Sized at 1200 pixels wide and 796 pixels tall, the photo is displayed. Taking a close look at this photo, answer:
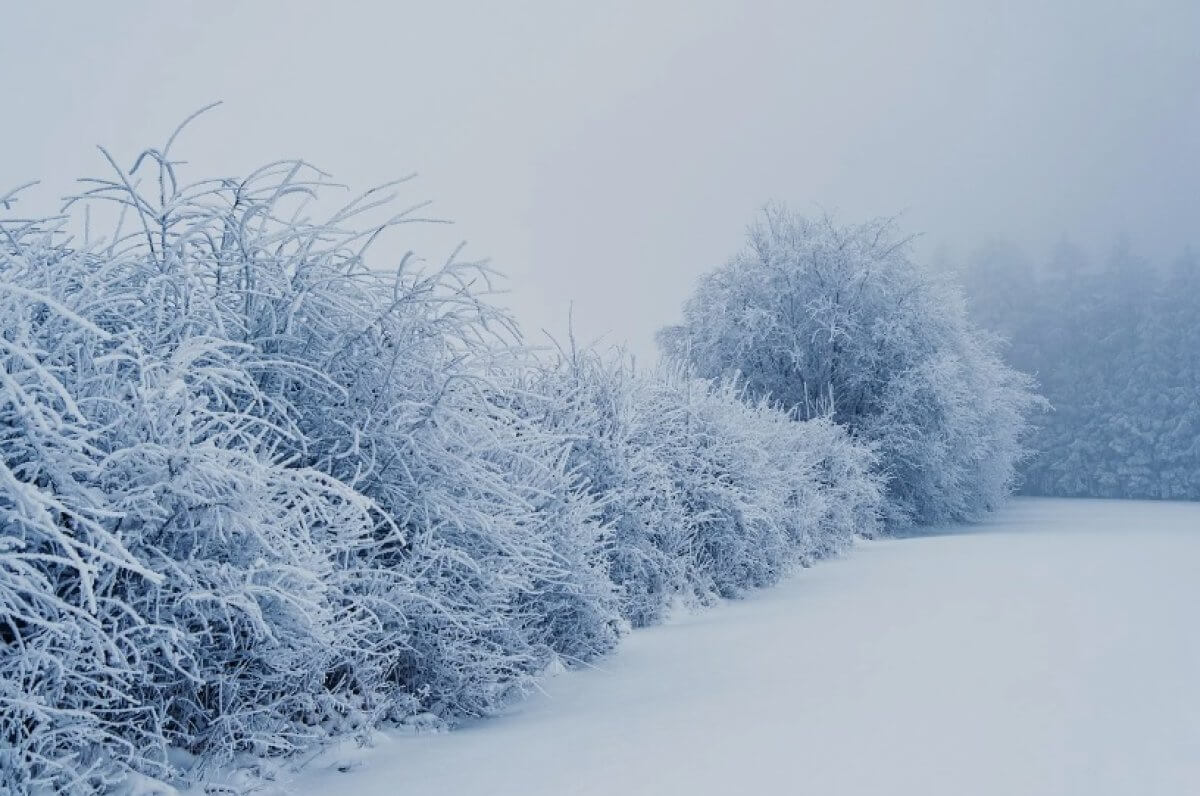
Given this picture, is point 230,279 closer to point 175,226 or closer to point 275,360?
point 175,226

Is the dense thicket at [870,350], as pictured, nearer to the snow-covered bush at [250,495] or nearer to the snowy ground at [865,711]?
the snowy ground at [865,711]

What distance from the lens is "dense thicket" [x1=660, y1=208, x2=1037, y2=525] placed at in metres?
19.9

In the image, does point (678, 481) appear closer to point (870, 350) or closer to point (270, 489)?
point (270, 489)

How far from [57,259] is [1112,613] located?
723 cm

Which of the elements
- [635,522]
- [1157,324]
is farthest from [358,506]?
[1157,324]

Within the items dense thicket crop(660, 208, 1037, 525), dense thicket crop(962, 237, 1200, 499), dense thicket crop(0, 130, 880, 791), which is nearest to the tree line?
dense thicket crop(0, 130, 880, 791)

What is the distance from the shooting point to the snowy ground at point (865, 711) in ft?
11.5

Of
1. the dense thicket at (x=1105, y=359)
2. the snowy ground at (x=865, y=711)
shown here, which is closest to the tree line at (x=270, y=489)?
the snowy ground at (x=865, y=711)

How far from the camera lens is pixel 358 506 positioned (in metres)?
3.60

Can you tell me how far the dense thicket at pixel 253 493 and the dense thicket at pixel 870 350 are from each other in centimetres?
1442

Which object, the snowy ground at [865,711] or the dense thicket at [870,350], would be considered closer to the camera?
the snowy ground at [865,711]

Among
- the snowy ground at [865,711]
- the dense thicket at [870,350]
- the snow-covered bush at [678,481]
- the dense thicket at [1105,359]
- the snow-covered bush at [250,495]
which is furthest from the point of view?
the dense thicket at [1105,359]

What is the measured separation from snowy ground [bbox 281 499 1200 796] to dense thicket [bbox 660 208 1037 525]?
1153cm

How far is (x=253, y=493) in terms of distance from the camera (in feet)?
10.2
